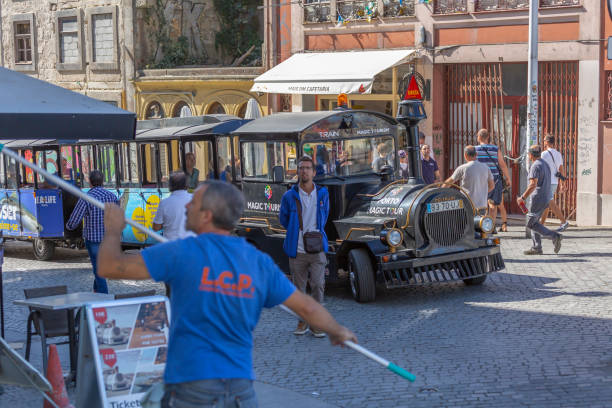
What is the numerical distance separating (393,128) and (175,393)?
30.5ft

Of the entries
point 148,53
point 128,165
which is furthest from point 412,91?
point 148,53

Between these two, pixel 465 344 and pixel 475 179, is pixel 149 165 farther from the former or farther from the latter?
pixel 465 344

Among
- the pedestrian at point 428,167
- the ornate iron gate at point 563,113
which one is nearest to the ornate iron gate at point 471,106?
the ornate iron gate at point 563,113

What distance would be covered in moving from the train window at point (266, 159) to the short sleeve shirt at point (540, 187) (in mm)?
3986

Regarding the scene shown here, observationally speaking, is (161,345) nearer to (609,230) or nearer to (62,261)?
(62,261)

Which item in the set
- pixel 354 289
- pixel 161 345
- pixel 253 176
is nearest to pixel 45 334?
pixel 161 345

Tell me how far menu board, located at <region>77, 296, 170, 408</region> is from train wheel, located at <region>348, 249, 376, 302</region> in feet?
15.3

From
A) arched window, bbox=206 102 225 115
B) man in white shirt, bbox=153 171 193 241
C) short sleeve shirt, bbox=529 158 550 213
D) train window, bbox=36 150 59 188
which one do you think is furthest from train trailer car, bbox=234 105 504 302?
arched window, bbox=206 102 225 115

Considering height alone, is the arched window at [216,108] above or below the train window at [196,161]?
above

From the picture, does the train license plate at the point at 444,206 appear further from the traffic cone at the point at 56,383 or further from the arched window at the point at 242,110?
the arched window at the point at 242,110

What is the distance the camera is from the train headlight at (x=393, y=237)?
1090 centimetres

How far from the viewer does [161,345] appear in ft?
21.3

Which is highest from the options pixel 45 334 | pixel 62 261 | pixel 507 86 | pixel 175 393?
pixel 507 86

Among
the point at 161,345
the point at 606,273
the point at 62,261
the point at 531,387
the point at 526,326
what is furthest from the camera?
the point at 62,261
